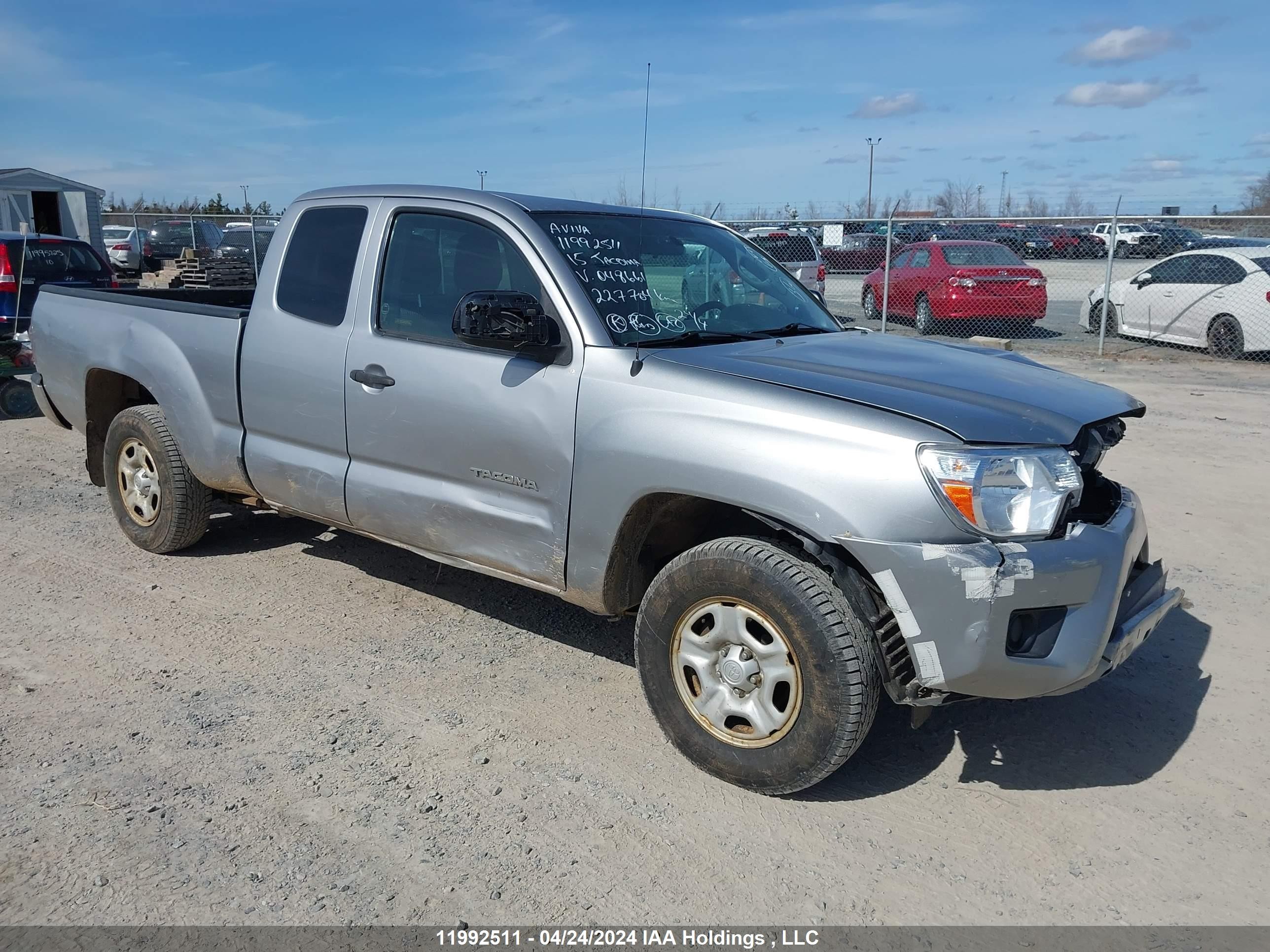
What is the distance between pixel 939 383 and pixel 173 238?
30.9 meters

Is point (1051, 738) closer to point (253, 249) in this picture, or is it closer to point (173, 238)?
point (253, 249)

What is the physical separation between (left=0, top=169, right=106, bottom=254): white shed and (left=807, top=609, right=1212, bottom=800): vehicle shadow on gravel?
81.7ft

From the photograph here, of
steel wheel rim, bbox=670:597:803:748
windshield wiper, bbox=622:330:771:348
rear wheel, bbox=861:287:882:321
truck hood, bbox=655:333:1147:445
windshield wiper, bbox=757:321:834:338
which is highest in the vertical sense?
rear wheel, bbox=861:287:882:321

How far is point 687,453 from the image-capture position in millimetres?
3465

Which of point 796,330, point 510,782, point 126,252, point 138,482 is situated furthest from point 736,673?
point 126,252

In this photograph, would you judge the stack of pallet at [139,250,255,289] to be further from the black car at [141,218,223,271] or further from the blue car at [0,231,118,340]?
the blue car at [0,231,118,340]

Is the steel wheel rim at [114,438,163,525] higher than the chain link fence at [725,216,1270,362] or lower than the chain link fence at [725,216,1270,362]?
lower

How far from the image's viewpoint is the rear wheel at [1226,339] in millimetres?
14023

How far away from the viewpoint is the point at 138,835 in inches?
Result: 126

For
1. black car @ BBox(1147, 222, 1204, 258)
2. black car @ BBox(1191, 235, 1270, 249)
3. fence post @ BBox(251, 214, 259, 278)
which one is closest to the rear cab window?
fence post @ BBox(251, 214, 259, 278)

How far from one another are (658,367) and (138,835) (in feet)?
7.31

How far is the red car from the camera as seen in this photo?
1578cm

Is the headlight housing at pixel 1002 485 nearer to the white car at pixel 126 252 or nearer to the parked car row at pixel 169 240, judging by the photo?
the parked car row at pixel 169 240

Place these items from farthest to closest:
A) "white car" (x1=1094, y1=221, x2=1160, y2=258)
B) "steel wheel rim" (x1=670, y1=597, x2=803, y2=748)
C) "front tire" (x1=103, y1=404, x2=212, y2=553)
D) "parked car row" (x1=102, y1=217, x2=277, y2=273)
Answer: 1. "parked car row" (x1=102, y1=217, x2=277, y2=273)
2. "white car" (x1=1094, y1=221, x2=1160, y2=258)
3. "front tire" (x1=103, y1=404, x2=212, y2=553)
4. "steel wheel rim" (x1=670, y1=597, x2=803, y2=748)
